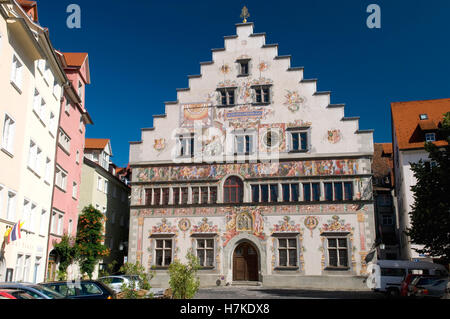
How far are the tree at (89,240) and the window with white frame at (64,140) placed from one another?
5.52 metres

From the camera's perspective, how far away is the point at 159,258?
32750 mm

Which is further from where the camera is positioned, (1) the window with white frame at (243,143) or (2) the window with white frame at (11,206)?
(1) the window with white frame at (243,143)

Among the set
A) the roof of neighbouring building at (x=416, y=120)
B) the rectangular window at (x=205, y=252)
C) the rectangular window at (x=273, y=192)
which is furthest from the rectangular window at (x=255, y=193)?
the roof of neighbouring building at (x=416, y=120)

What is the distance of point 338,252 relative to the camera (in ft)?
98.9

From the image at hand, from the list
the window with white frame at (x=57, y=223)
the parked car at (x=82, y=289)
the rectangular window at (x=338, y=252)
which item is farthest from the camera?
the rectangular window at (x=338, y=252)

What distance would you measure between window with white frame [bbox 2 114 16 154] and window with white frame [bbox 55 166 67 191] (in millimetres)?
7302

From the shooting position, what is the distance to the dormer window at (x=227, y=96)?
34469 millimetres

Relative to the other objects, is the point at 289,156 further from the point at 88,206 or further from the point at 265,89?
the point at 88,206

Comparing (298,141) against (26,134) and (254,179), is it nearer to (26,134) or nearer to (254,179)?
(254,179)

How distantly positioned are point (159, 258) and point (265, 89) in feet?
48.3

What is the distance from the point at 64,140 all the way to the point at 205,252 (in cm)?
1222

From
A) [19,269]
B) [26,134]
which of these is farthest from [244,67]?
[19,269]

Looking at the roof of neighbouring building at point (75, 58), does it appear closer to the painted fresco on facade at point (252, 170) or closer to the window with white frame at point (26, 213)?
the painted fresco on facade at point (252, 170)
